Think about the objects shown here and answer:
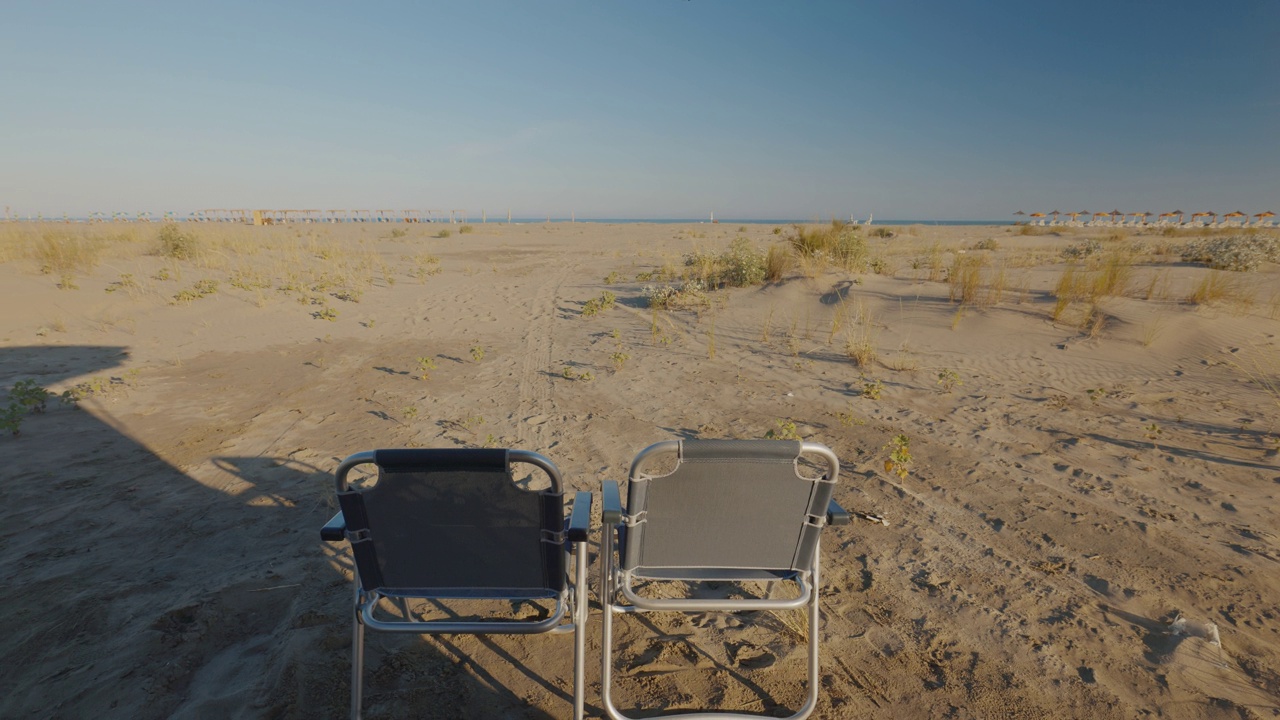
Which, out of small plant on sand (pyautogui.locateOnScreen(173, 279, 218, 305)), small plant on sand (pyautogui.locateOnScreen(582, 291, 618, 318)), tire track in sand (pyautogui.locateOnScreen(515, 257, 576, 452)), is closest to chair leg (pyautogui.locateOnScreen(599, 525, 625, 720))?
tire track in sand (pyautogui.locateOnScreen(515, 257, 576, 452))

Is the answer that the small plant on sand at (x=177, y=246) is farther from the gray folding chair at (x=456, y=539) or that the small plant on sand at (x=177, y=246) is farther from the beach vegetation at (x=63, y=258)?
the gray folding chair at (x=456, y=539)

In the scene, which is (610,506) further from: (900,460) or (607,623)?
(900,460)

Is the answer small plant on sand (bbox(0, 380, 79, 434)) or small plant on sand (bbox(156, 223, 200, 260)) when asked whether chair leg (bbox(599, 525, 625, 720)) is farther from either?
small plant on sand (bbox(156, 223, 200, 260))

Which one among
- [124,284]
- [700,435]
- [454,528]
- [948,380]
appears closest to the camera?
[454,528]

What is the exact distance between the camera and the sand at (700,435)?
235cm

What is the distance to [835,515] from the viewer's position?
209 cm

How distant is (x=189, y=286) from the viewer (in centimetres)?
1088

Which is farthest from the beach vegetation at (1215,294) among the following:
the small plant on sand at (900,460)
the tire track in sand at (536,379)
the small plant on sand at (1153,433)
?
the tire track in sand at (536,379)

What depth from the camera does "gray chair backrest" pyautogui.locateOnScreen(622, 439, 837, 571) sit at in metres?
1.93

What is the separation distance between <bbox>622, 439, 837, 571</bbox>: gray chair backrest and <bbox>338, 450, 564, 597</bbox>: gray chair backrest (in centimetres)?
33

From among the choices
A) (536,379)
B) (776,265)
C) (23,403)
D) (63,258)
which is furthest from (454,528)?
(63,258)

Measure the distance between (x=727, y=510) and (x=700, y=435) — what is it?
115 inches

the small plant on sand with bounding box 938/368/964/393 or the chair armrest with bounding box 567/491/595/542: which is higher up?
the chair armrest with bounding box 567/491/595/542

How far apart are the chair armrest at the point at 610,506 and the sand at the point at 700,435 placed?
2.86 ft
